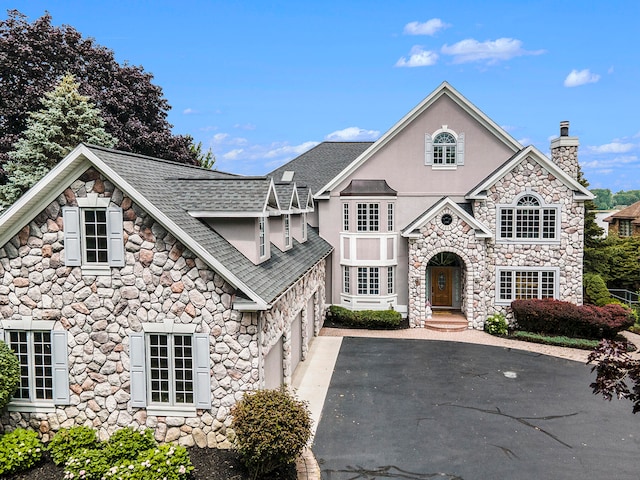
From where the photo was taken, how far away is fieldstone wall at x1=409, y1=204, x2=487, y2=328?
2120 cm

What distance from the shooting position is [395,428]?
11500mm

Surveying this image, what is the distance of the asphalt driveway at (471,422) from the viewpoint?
31.8 feet

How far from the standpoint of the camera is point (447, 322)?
21.7 m

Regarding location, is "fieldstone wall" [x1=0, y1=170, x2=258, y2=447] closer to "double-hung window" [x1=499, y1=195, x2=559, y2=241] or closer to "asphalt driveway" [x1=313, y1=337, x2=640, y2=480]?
"asphalt driveway" [x1=313, y1=337, x2=640, y2=480]

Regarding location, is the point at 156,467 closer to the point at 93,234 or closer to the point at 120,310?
the point at 120,310

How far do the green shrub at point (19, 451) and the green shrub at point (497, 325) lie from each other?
17.4 metres

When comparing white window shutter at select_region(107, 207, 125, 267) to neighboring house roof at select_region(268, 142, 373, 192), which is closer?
white window shutter at select_region(107, 207, 125, 267)

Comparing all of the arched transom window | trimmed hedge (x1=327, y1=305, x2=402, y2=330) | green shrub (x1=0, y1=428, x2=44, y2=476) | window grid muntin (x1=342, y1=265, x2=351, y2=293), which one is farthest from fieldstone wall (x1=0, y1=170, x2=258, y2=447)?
the arched transom window

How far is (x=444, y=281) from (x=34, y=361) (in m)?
18.4

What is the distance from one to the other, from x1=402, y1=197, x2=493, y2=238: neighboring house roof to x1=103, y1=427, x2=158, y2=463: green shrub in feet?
48.3

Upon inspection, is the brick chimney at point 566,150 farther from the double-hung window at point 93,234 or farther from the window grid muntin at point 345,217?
the double-hung window at point 93,234

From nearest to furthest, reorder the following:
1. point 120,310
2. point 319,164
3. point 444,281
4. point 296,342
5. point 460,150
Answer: point 120,310
point 296,342
point 460,150
point 444,281
point 319,164

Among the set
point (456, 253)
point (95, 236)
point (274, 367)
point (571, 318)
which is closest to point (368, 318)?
Answer: point (456, 253)

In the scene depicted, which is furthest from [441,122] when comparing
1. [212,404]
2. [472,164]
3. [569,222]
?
[212,404]
